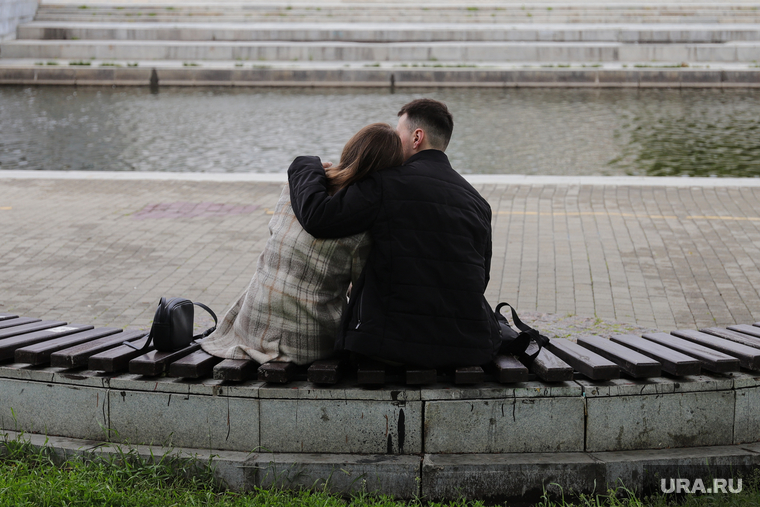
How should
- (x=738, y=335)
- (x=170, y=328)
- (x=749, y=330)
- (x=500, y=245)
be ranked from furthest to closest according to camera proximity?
(x=500, y=245), (x=749, y=330), (x=738, y=335), (x=170, y=328)

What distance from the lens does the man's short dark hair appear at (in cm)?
346

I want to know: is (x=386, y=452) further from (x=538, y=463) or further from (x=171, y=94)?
(x=171, y=94)

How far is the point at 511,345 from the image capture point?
11.4 feet

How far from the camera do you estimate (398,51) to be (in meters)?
26.3

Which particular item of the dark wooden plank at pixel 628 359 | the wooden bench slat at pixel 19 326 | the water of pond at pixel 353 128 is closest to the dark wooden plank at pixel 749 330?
the dark wooden plank at pixel 628 359

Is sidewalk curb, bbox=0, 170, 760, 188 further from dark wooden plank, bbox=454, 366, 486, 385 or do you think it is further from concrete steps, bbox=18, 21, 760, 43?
concrete steps, bbox=18, 21, 760, 43

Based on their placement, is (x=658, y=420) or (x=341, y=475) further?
(x=658, y=420)

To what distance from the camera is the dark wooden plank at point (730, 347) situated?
11.3 feet

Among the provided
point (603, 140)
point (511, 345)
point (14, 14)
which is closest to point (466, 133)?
point (603, 140)

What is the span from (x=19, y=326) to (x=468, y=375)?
223cm

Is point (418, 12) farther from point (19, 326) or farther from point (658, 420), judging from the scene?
point (658, 420)

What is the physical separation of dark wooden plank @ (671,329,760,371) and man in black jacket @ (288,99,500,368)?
1.09 m

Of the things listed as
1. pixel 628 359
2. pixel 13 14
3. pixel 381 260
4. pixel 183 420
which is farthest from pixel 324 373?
pixel 13 14

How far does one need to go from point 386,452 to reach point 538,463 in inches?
23.8
